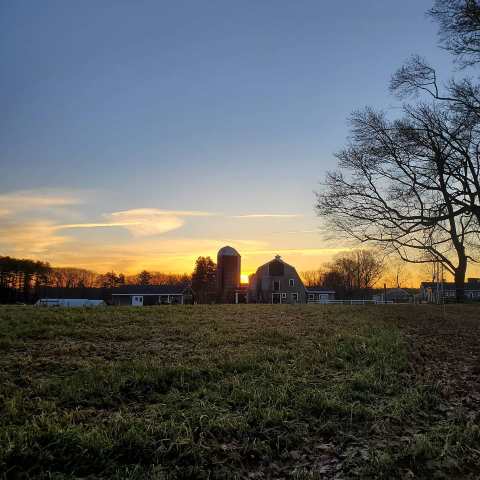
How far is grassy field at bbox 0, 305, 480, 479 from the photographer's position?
488 centimetres

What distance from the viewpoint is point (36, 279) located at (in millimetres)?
99062

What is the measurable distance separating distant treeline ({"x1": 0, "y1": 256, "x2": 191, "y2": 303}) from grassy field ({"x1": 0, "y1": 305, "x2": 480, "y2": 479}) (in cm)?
7439

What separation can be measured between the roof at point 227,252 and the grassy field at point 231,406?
6303 centimetres

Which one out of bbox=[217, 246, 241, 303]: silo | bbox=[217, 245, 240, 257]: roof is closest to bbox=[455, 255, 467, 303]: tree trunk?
bbox=[217, 246, 241, 303]: silo

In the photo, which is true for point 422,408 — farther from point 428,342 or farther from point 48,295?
point 48,295

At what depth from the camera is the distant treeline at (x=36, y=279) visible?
280 feet

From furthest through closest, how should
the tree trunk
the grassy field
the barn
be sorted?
the barn < the tree trunk < the grassy field

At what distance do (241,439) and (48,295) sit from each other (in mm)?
80419

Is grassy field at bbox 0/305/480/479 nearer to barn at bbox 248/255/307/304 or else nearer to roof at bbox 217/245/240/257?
barn at bbox 248/255/307/304

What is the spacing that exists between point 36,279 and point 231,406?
103 meters

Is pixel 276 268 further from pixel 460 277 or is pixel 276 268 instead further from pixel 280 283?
pixel 460 277

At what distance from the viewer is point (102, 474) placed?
15.0 ft

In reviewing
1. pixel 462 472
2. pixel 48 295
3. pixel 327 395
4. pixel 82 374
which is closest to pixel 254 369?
pixel 327 395

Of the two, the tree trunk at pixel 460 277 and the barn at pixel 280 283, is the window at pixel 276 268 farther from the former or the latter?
the tree trunk at pixel 460 277
